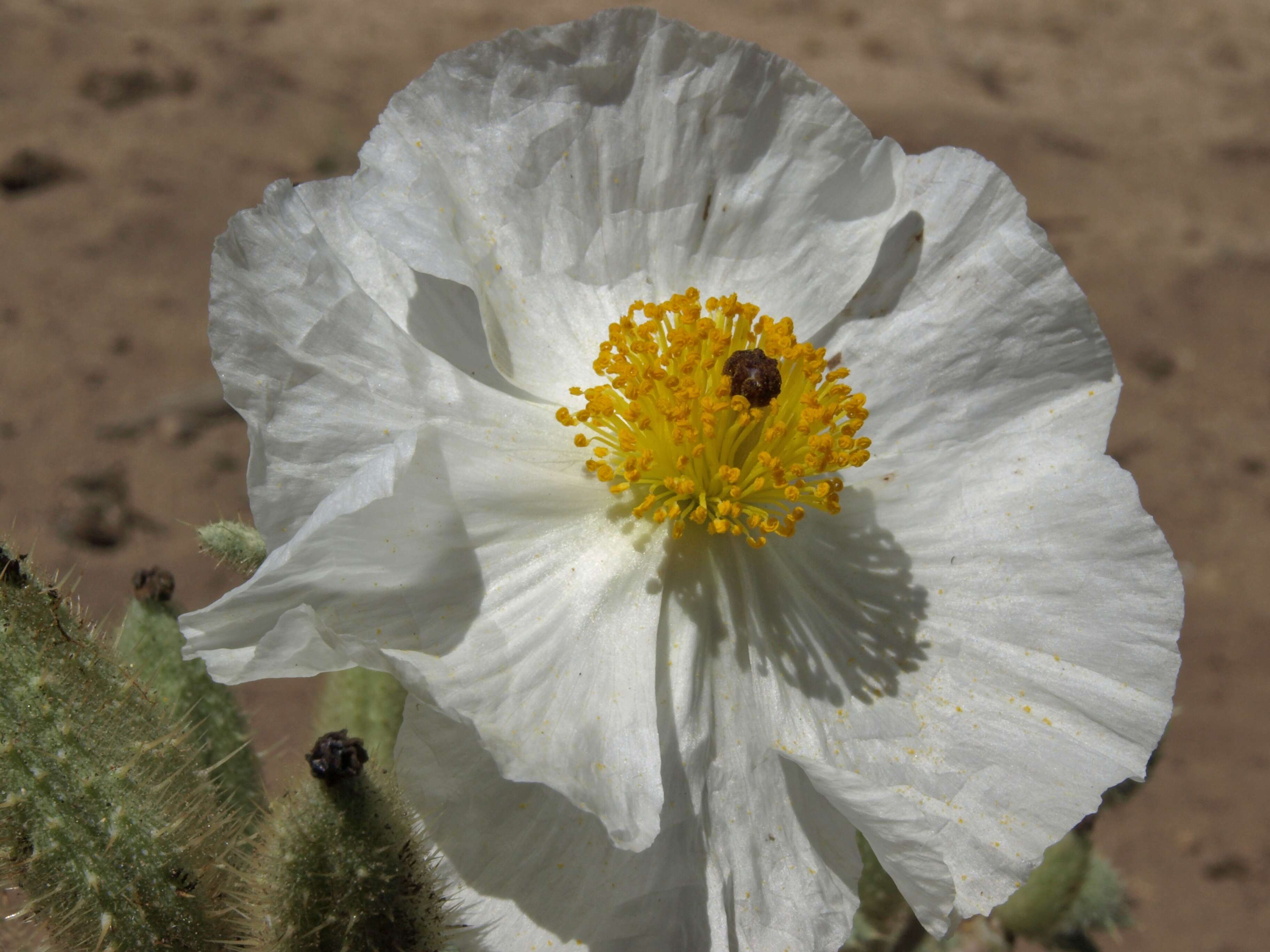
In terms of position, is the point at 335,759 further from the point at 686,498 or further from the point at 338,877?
the point at 686,498

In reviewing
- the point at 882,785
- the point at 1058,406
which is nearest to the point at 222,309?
the point at 882,785

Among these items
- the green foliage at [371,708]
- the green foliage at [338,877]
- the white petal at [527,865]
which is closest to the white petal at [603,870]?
the white petal at [527,865]

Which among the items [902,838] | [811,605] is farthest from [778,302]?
[902,838]

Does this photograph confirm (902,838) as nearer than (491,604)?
Yes

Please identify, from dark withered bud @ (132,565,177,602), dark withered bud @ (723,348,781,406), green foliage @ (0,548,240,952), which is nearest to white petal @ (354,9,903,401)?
dark withered bud @ (723,348,781,406)

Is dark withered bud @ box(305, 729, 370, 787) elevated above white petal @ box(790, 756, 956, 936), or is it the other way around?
dark withered bud @ box(305, 729, 370, 787)

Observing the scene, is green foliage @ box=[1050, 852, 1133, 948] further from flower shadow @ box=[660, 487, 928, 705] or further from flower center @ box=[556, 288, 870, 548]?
flower center @ box=[556, 288, 870, 548]
